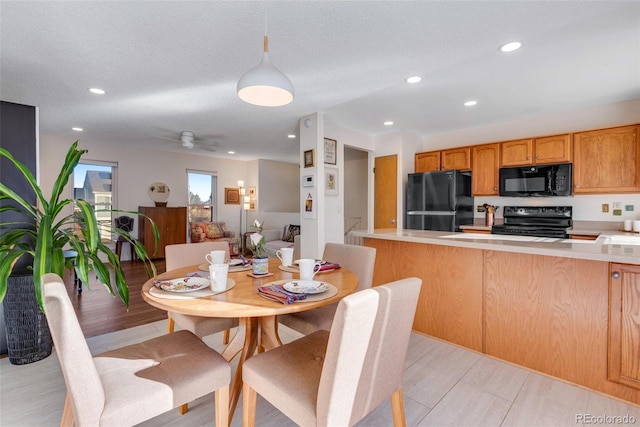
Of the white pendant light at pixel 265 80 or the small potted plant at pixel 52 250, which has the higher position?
the white pendant light at pixel 265 80

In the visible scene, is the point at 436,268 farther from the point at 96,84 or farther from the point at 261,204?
the point at 261,204

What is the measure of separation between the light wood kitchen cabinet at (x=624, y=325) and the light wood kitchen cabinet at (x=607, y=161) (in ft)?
7.90

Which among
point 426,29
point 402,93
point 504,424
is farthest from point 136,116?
point 504,424

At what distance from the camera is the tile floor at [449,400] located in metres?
1.50

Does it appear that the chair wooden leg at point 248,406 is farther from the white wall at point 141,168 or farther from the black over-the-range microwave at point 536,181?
the white wall at point 141,168

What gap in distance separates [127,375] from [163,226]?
211 inches

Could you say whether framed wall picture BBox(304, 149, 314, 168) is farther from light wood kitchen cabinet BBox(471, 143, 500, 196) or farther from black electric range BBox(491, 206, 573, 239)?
black electric range BBox(491, 206, 573, 239)

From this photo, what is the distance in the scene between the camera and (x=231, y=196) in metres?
7.50

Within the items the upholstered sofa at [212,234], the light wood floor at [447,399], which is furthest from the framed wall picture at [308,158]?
the upholstered sofa at [212,234]

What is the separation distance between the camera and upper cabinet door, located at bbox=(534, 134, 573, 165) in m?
3.53

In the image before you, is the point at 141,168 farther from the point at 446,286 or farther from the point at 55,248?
the point at 446,286

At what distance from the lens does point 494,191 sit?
4121 mm

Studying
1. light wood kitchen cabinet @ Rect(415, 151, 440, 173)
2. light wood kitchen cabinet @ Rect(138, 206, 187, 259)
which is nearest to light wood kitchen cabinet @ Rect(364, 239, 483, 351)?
light wood kitchen cabinet @ Rect(415, 151, 440, 173)

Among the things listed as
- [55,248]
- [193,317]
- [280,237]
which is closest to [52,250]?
[55,248]
